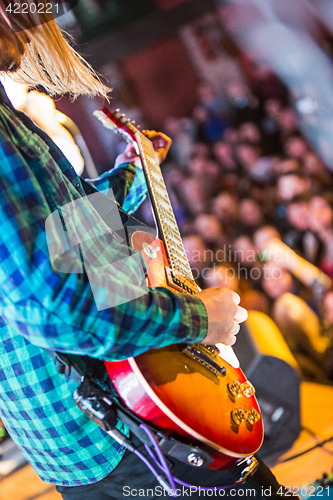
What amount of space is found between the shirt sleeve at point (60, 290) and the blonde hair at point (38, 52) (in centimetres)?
17

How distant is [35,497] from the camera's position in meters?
2.22

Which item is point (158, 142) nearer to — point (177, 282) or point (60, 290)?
point (177, 282)

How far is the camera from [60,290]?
21.9 inches

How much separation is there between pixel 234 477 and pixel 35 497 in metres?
1.97

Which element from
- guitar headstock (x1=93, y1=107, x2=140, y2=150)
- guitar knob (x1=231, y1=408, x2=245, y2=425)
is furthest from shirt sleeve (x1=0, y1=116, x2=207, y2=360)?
guitar headstock (x1=93, y1=107, x2=140, y2=150)

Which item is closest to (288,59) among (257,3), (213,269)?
(257,3)

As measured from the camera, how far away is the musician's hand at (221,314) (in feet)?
2.37

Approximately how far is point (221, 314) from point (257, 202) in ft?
11.3

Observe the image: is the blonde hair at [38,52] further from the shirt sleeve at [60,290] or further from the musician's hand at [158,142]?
the musician's hand at [158,142]

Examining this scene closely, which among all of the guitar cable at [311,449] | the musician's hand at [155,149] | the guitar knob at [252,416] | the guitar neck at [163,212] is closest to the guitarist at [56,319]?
the guitar knob at [252,416]

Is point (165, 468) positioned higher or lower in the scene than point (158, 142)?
lower

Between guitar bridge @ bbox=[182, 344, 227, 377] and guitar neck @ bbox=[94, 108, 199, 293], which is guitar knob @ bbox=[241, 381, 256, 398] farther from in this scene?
guitar neck @ bbox=[94, 108, 199, 293]

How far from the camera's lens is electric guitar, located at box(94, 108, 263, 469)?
0.69 m

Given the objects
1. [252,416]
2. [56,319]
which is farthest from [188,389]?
[56,319]
